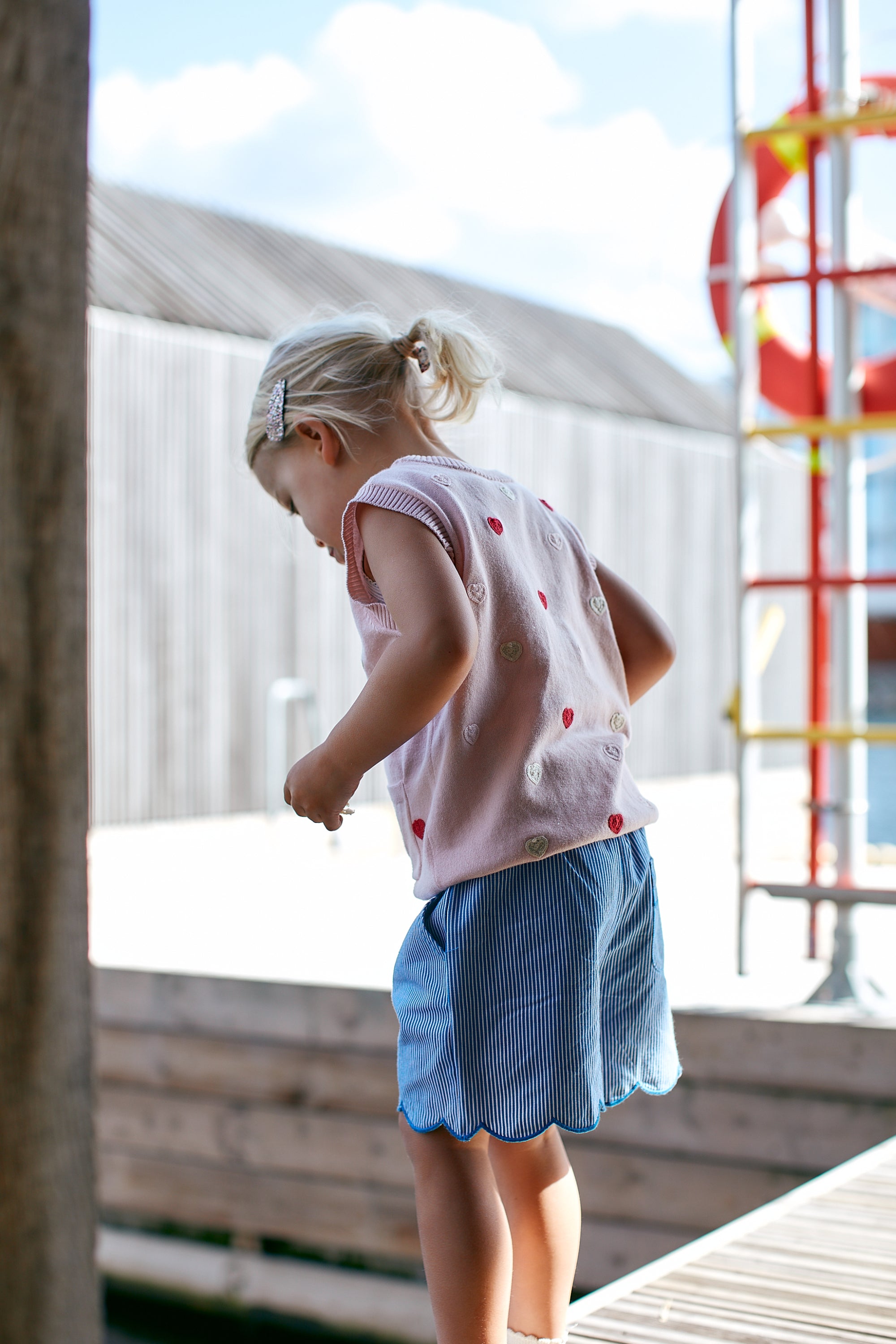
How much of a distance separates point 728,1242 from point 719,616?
11878 millimetres

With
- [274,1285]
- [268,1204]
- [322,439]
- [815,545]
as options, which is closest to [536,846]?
[322,439]

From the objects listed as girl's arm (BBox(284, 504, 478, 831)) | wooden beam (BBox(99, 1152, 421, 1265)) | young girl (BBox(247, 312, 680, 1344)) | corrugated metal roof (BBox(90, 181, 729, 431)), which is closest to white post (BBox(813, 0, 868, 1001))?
wooden beam (BBox(99, 1152, 421, 1265))

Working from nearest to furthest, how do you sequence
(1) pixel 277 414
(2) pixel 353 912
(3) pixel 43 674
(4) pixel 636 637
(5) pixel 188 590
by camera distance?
(3) pixel 43 674
(1) pixel 277 414
(4) pixel 636 637
(2) pixel 353 912
(5) pixel 188 590

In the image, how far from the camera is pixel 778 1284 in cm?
168

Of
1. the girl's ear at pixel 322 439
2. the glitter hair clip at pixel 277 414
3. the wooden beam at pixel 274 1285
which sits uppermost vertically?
the glitter hair clip at pixel 277 414

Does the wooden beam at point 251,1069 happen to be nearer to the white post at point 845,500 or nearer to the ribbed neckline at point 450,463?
the white post at point 845,500

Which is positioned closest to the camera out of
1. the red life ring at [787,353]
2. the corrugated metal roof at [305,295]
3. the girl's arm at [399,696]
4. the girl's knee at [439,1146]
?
the girl's arm at [399,696]

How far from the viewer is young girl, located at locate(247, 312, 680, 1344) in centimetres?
119

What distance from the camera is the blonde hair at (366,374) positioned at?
4.37ft

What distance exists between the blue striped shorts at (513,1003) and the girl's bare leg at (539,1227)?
0.10 meters

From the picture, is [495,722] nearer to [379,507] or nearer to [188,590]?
[379,507]

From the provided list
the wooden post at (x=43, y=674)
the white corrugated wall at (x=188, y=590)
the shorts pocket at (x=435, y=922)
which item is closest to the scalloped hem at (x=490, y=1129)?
the shorts pocket at (x=435, y=922)

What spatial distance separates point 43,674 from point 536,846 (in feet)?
2.06

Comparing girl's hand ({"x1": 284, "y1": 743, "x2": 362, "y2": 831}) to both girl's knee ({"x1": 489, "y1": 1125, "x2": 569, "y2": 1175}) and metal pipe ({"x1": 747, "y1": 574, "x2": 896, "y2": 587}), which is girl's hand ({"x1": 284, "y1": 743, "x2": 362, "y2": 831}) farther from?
metal pipe ({"x1": 747, "y1": 574, "x2": 896, "y2": 587})
